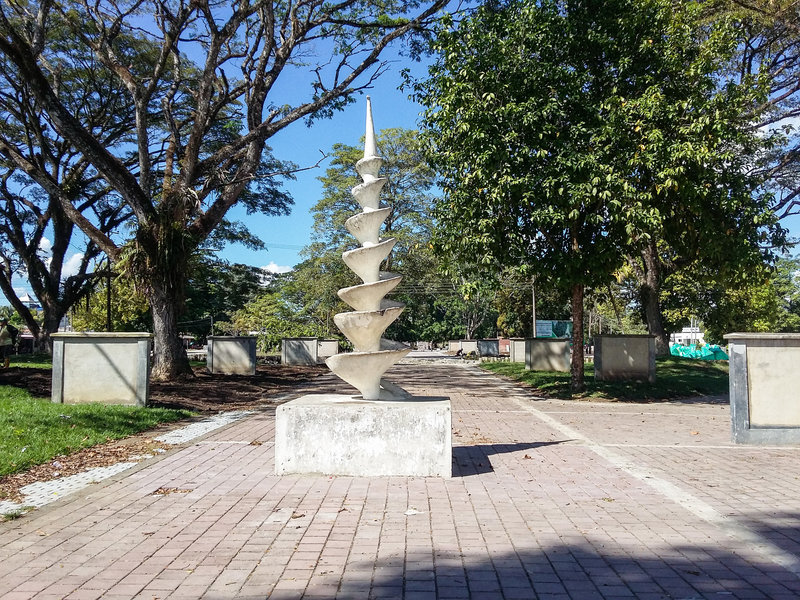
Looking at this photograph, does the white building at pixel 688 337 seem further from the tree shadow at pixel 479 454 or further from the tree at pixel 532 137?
the tree shadow at pixel 479 454

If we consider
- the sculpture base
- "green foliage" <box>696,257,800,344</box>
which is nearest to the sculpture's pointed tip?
the sculpture base

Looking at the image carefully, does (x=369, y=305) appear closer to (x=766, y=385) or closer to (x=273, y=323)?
(x=766, y=385)

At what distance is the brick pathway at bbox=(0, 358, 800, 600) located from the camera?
3768 mm

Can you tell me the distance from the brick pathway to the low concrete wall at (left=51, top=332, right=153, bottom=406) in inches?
148

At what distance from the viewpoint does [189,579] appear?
3.85m

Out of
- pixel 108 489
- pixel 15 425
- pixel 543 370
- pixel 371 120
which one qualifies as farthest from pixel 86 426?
pixel 543 370

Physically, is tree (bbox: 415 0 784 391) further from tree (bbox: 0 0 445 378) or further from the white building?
the white building

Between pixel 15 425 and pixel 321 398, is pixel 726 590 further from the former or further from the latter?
pixel 15 425

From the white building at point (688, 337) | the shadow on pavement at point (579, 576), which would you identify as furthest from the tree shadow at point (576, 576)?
the white building at point (688, 337)

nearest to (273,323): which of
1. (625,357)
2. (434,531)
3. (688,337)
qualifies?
(625,357)

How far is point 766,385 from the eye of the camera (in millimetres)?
8297

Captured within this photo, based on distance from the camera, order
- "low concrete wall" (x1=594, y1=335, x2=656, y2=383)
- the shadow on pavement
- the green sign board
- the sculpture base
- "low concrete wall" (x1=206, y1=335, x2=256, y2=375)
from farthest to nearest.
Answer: the green sign board, "low concrete wall" (x1=206, y1=335, x2=256, y2=375), "low concrete wall" (x1=594, y1=335, x2=656, y2=383), the sculpture base, the shadow on pavement

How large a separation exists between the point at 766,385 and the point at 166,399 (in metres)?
10.3

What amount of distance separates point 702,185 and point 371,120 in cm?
794
